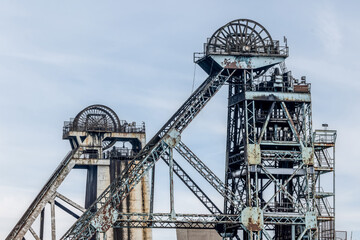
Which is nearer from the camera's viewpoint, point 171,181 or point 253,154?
point 171,181

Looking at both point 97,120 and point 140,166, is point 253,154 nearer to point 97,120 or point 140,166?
point 140,166

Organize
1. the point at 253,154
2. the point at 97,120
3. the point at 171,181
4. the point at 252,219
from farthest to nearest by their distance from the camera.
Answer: the point at 97,120, the point at 253,154, the point at 252,219, the point at 171,181

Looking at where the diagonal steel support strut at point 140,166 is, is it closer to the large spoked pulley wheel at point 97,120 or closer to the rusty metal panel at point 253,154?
the rusty metal panel at point 253,154

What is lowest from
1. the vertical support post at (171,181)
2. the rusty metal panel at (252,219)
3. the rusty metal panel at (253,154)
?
the rusty metal panel at (252,219)

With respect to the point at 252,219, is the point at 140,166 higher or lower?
higher

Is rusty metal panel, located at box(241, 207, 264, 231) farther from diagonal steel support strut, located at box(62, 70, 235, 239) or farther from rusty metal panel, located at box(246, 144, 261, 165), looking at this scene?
diagonal steel support strut, located at box(62, 70, 235, 239)

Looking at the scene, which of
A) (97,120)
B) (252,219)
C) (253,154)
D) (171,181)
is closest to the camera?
(171,181)

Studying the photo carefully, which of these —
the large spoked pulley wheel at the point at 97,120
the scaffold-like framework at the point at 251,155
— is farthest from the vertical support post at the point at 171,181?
the large spoked pulley wheel at the point at 97,120

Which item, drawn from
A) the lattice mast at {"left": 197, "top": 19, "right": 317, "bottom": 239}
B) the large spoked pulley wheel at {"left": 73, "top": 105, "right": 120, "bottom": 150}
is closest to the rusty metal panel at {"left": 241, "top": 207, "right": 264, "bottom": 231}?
the lattice mast at {"left": 197, "top": 19, "right": 317, "bottom": 239}

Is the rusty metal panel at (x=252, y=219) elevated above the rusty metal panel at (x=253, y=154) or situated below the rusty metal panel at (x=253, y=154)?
below

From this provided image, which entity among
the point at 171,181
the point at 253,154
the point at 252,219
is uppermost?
the point at 253,154

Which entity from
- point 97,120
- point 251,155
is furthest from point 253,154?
point 97,120

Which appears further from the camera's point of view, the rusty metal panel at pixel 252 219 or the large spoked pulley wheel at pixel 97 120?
the large spoked pulley wheel at pixel 97 120

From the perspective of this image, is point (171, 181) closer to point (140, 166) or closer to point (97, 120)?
point (140, 166)
